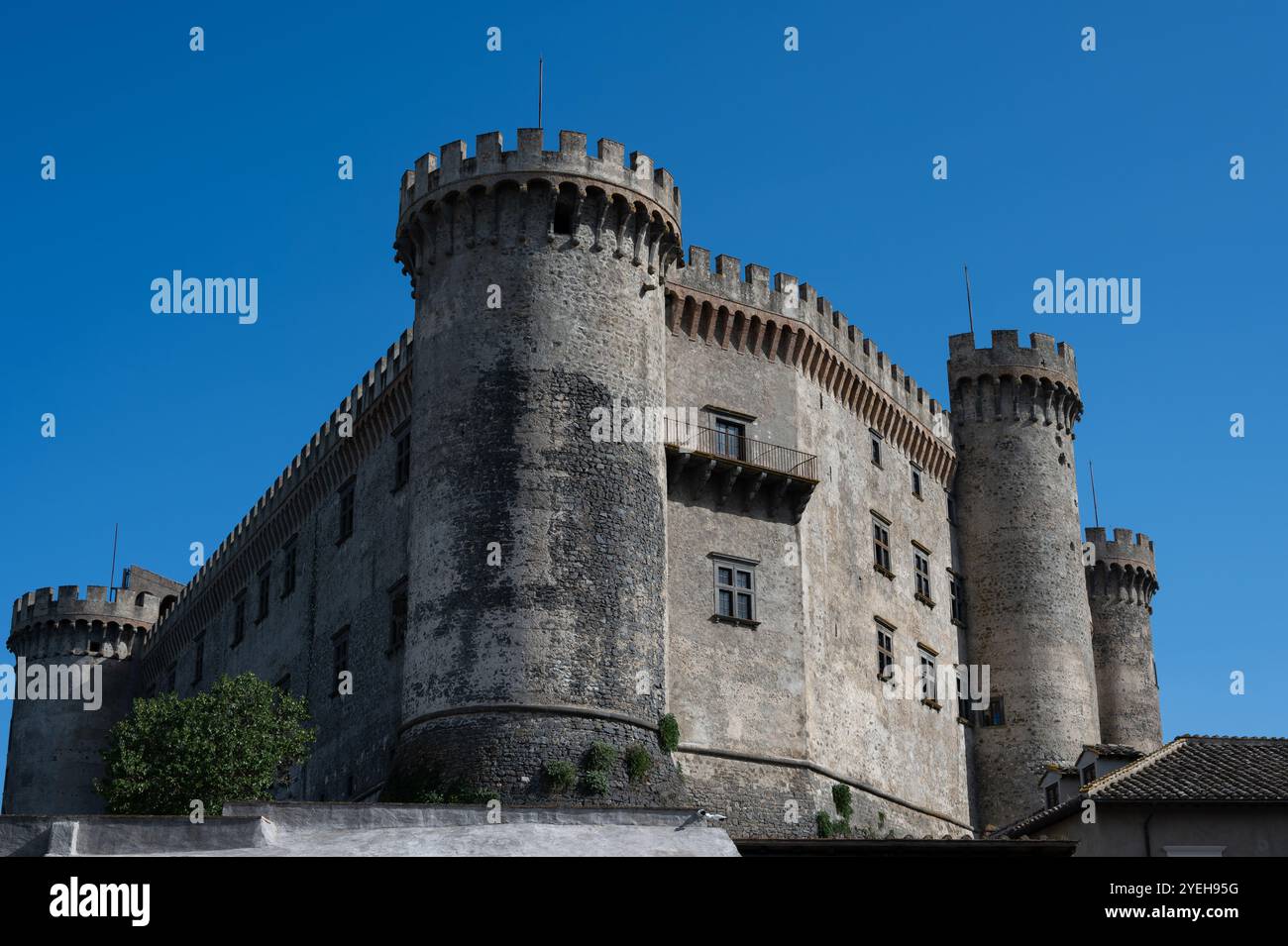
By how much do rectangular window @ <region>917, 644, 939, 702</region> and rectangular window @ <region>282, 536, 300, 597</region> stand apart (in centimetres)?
1899

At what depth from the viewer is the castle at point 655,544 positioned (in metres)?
37.8

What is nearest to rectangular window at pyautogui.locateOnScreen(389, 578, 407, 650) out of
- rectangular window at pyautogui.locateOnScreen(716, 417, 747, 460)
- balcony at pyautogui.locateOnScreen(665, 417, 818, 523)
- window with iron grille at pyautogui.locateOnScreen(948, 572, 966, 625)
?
balcony at pyautogui.locateOnScreen(665, 417, 818, 523)

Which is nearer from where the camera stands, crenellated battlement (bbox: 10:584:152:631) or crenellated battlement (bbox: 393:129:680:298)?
crenellated battlement (bbox: 393:129:680:298)

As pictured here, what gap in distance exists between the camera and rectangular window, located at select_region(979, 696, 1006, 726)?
5362 centimetres

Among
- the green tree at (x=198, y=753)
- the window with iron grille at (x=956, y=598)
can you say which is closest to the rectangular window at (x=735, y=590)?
the green tree at (x=198, y=753)

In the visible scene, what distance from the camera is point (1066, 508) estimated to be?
5672 centimetres

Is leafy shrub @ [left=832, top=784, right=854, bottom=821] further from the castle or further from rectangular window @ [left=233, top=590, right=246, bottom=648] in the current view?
rectangular window @ [left=233, top=590, right=246, bottom=648]

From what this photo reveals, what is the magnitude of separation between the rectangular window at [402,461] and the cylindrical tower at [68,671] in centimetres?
2786

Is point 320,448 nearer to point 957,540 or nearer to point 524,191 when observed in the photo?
point 524,191

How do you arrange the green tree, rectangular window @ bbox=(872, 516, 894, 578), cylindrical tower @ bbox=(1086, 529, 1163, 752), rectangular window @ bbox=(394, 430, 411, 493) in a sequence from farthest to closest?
1. cylindrical tower @ bbox=(1086, 529, 1163, 752)
2. rectangular window @ bbox=(872, 516, 894, 578)
3. rectangular window @ bbox=(394, 430, 411, 493)
4. the green tree

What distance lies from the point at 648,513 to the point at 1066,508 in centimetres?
2175

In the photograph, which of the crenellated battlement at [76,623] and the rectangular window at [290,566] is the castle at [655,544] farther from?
the crenellated battlement at [76,623]
